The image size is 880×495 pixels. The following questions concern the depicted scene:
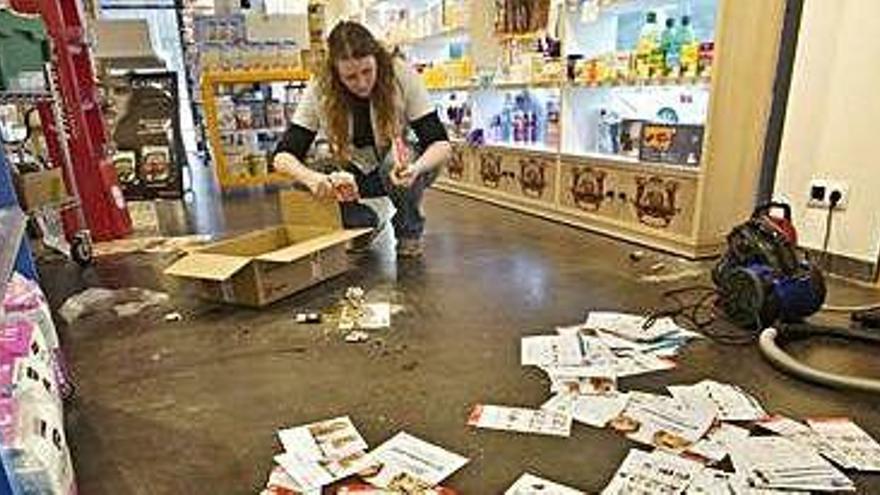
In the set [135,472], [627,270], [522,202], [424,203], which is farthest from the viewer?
[424,203]

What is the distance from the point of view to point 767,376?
1466 millimetres

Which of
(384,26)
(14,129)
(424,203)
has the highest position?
(384,26)

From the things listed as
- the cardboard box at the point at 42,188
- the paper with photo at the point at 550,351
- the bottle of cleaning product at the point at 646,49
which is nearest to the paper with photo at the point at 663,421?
the paper with photo at the point at 550,351

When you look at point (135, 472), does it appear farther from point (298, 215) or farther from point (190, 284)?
point (298, 215)

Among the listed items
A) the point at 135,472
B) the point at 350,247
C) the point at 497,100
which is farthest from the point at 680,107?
the point at 135,472

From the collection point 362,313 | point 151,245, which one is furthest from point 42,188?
point 362,313

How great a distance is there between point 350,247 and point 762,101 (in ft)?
5.51

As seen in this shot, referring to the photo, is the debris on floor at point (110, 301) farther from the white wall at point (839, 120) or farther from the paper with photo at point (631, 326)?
the white wall at point (839, 120)

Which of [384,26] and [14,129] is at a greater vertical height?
[384,26]

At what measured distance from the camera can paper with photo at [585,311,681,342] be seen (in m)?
1.70

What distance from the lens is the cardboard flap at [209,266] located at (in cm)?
182

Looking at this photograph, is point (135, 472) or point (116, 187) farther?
point (116, 187)

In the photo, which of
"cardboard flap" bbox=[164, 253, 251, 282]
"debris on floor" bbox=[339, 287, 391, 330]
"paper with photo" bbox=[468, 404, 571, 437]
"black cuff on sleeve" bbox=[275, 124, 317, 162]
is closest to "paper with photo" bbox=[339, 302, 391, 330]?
"debris on floor" bbox=[339, 287, 391, 330]

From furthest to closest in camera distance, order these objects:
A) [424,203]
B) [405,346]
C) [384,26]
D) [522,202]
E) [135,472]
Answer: [384,26]
[424,203]
[522,202]
[405,346]
[135,472]
